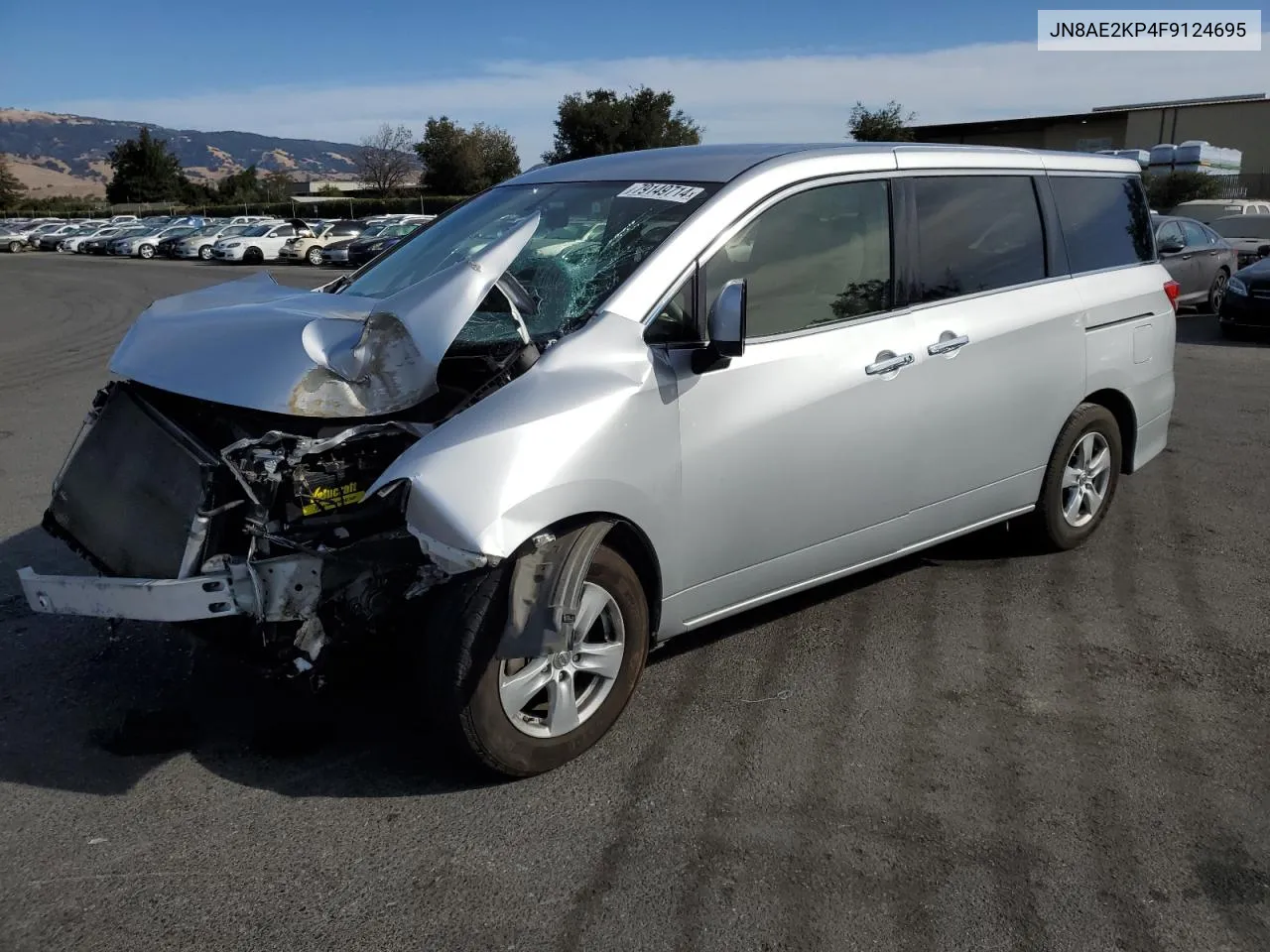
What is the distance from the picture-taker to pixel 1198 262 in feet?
48.3

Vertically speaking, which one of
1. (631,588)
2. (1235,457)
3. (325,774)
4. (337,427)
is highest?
(337,427)

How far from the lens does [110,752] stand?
3.55m

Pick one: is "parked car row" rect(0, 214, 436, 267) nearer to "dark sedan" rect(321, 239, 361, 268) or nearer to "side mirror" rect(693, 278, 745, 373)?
"dark sedan" rect(321, 239, 361, 268)

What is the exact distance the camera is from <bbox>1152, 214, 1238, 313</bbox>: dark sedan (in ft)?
46.5

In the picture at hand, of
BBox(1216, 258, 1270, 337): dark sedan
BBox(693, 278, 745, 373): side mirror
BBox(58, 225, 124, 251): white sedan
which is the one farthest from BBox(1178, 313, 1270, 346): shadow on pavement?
BBox(58, 225, 124, 251): white sedan

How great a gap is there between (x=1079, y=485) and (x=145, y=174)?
89333 millimetres

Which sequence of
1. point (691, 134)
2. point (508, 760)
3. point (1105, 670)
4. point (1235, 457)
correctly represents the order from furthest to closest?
point (691, 134) < point (1235, 457) < point (1105, 670) < point (508, 760)

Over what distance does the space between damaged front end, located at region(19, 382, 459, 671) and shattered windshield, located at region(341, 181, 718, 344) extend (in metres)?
0.64

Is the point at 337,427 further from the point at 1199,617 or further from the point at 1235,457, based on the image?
the point at 1235,457

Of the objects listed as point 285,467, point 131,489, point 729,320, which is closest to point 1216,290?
point 729,320

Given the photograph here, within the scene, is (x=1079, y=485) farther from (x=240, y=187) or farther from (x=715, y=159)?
(x=240, y=187)

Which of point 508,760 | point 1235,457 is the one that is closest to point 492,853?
point 508,760

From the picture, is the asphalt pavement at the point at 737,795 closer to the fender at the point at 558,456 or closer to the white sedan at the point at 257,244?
the fender at the point at 558,456

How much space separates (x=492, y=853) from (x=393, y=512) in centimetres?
107
